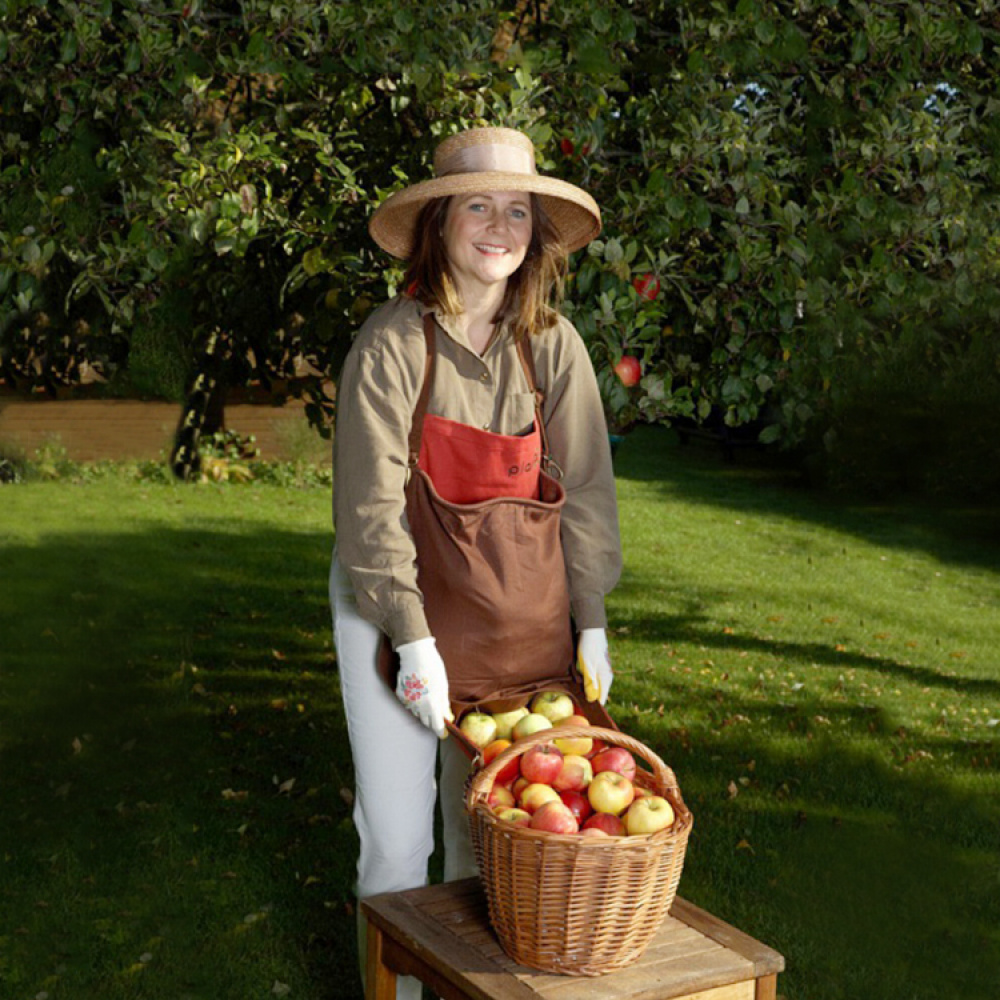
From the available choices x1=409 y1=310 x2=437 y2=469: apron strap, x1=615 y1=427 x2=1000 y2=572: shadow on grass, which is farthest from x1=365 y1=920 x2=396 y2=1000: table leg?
x1=615 y1=427 x2=1000 y2=572: shadow on grass

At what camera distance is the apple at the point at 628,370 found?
4625 mm

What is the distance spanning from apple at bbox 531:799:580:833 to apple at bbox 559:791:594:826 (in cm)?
8

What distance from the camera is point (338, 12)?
4.46 m

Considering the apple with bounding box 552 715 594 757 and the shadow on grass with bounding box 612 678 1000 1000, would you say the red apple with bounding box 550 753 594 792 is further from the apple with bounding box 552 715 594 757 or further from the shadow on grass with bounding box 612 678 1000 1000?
the shadow on grass with bounding box 612 678 1000 1000

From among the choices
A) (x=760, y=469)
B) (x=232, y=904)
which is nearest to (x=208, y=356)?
(x=232, y=904)

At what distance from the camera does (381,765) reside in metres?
3.30

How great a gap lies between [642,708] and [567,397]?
4048mm

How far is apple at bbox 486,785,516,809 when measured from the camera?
2.91 metres

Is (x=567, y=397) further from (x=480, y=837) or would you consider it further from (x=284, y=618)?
(x=284, y=618)

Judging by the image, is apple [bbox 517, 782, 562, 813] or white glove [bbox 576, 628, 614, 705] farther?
white glove [bbox 576, 628, 614, 705]

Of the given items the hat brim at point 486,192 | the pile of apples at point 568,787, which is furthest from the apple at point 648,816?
the hat brim at point 486,192

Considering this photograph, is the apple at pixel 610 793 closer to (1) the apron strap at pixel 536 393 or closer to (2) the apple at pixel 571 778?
(2) the apple at pixel 571 778

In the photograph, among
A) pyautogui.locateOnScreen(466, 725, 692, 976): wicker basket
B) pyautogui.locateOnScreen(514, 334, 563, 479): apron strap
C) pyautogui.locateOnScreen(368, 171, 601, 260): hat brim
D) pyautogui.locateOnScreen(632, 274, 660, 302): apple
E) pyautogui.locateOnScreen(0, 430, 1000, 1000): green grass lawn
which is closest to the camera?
pyautogui.locateOnScreen(466, 725, 692, 976): wicker basket

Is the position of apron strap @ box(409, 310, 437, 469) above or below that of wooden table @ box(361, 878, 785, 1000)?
above
